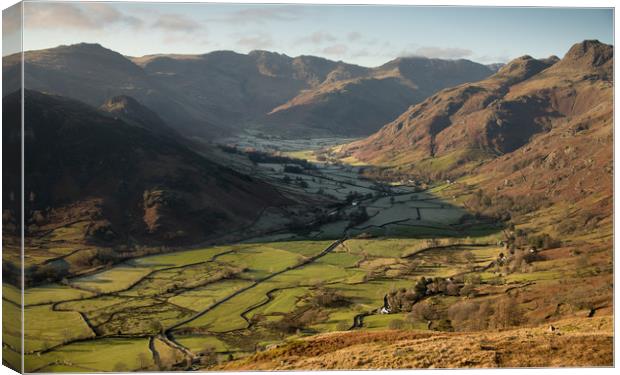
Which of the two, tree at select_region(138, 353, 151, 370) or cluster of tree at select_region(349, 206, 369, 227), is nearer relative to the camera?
tree at select_region(138, 353, 151, 370)

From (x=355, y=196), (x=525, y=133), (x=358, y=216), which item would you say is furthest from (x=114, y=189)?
(x=525, y=133)

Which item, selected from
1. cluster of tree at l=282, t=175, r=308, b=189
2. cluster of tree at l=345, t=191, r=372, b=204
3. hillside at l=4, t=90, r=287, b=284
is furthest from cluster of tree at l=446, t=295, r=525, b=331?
cluster of tree at l=282, t=175, r=308, b=189

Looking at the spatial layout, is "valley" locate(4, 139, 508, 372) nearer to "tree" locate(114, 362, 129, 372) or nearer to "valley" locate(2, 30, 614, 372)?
"valley" locate(2, 30, 614, 372)

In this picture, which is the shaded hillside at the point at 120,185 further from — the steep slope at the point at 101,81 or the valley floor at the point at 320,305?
the valley floor at the point at 320,305

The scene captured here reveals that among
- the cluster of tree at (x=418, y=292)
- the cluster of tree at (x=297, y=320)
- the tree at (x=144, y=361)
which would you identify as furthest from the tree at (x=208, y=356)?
the cluster of tree at (x=418, y=292)

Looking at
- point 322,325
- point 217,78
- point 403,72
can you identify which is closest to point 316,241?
point 322,325

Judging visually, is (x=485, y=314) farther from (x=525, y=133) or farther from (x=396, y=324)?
(x=525, y=133)
